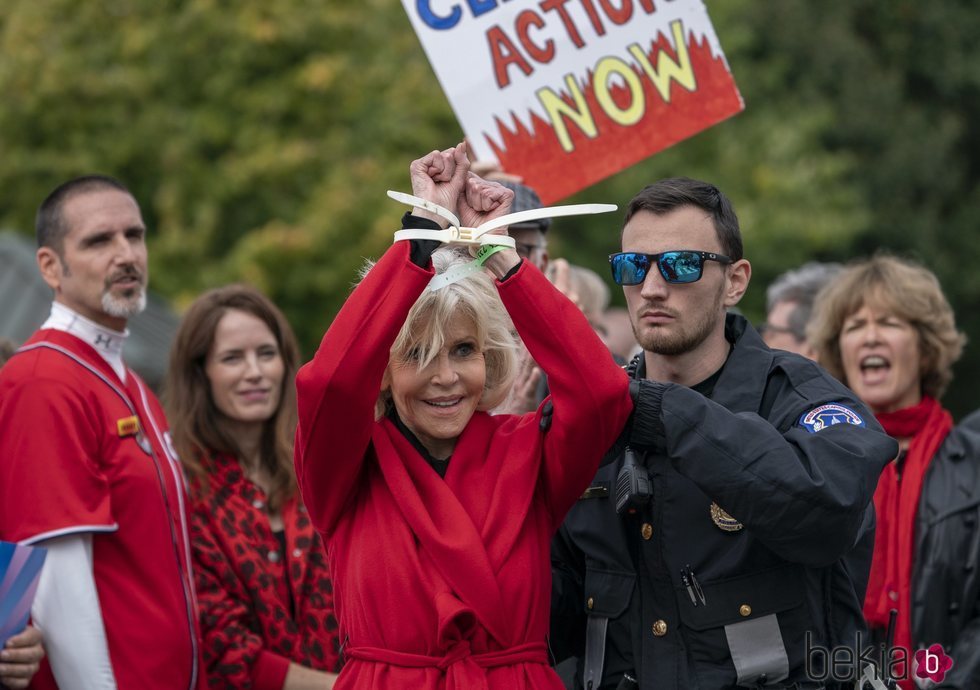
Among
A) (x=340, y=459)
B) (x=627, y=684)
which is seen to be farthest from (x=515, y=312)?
(x=627, y=684)

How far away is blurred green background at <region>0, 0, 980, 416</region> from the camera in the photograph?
15.6 metres

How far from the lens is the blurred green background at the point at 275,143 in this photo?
614 inches

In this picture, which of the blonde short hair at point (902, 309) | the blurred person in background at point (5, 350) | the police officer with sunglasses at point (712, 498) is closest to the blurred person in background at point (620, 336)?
the blonde short hair at point (902, 309)

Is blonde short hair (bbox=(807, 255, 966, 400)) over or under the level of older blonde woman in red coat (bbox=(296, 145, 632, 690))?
under

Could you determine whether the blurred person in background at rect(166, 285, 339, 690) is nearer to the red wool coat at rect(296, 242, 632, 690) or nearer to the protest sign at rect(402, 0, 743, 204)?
the protest sign at rect(402, 0, 743, 204)

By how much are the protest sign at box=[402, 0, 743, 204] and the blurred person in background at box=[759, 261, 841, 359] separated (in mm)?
1818

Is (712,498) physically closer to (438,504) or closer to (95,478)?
(438,504)

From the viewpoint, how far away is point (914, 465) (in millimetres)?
5121

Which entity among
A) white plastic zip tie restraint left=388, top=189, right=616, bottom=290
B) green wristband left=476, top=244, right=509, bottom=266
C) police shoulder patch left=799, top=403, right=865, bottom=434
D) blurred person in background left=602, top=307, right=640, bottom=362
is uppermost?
white plastic zip tie restraint left=388, top=189, right=616, bottom=290

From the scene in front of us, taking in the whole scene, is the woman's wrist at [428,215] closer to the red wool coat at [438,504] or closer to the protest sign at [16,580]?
the red wool coat at [438,504]

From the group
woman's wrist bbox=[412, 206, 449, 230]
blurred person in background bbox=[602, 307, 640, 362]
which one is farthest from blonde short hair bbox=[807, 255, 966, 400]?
woman's wrist bbox=[412, 206, 449, 230]

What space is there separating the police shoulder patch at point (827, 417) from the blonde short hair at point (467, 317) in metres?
0.78

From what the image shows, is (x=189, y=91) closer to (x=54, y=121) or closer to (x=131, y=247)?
(x=54, y=121)

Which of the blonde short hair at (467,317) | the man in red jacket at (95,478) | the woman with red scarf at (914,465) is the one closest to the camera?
the blonde short hair at (467,317)
